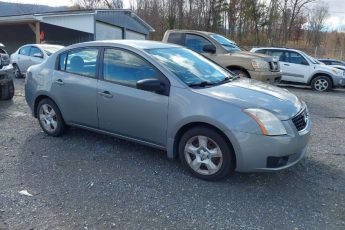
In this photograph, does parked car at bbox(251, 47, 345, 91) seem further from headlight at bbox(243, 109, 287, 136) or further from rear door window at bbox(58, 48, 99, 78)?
headlight at bbox(243, 109, 287, 136)

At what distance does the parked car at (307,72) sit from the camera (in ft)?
43.4

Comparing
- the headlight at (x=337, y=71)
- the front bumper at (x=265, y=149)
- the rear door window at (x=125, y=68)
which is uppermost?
the rear door window at (x=125, y=68)

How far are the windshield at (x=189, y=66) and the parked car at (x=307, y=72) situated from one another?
8904mm

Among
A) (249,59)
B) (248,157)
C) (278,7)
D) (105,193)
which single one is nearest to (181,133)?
(248,157)

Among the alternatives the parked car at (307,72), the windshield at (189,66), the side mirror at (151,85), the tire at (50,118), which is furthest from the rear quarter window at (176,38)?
the side mirror at (151,85)

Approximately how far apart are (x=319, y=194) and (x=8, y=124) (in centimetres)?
551

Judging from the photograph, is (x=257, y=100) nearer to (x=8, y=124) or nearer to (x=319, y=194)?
(x=319, y=194)

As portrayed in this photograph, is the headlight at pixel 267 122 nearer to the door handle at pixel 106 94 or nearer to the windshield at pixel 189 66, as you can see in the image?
the windshield at pixel 189 66

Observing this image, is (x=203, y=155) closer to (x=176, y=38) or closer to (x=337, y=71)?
(x=176, y=38)

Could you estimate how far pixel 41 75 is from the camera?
551 cm

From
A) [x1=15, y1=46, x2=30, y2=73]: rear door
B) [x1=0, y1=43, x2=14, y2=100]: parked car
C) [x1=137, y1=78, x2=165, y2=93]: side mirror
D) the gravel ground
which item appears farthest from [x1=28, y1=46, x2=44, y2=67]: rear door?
[x1=137, y1=78, x2=165, y2=93]: side mirror

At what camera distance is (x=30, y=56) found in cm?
1370

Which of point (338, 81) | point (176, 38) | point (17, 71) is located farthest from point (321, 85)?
point (17, 71)

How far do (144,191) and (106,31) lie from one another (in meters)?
22.6
